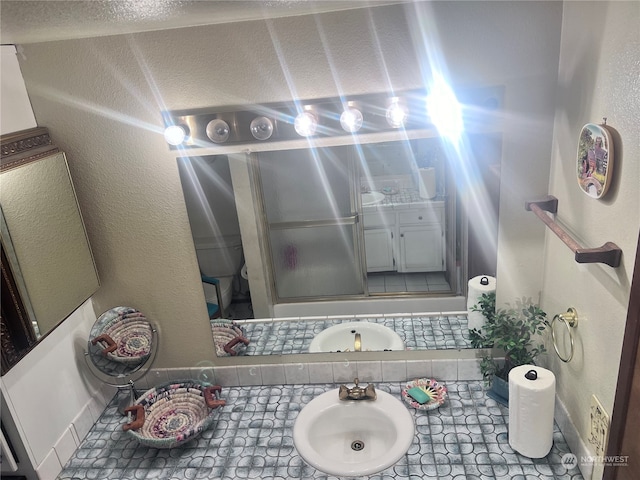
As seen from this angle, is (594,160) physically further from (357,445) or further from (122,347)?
(122,347)

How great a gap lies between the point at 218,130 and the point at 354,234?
55 cm

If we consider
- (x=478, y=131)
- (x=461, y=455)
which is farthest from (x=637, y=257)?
(x=461, y=455)

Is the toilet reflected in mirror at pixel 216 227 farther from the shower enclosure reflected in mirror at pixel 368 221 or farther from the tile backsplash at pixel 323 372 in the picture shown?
the tile backsplash at pixel 323 372

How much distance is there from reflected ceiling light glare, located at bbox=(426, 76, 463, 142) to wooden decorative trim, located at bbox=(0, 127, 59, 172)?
117cm

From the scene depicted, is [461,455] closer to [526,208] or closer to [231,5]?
[526,208]

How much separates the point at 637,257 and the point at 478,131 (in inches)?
24.5

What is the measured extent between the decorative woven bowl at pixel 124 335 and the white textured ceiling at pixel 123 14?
92cm

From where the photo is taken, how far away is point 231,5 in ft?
3.21

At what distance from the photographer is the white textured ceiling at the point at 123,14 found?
0.84 m

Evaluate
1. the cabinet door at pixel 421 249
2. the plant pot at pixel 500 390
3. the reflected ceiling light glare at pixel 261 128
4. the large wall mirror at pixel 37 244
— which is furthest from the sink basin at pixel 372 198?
the large wall mirror at pixel 37 244

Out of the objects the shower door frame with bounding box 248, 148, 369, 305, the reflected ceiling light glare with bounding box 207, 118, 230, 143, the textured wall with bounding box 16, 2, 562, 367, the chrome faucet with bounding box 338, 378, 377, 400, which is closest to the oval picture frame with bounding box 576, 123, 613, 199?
the textured wall with bounding box 16, 2, 562, 367

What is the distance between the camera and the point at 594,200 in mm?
1080

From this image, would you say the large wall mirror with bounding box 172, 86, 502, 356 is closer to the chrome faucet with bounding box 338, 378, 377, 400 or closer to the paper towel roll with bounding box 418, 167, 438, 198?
the paper towel roll with bounding box 418, 167, 438, 198

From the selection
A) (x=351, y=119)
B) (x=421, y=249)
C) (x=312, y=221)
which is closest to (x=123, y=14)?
(x=351, y=119)
